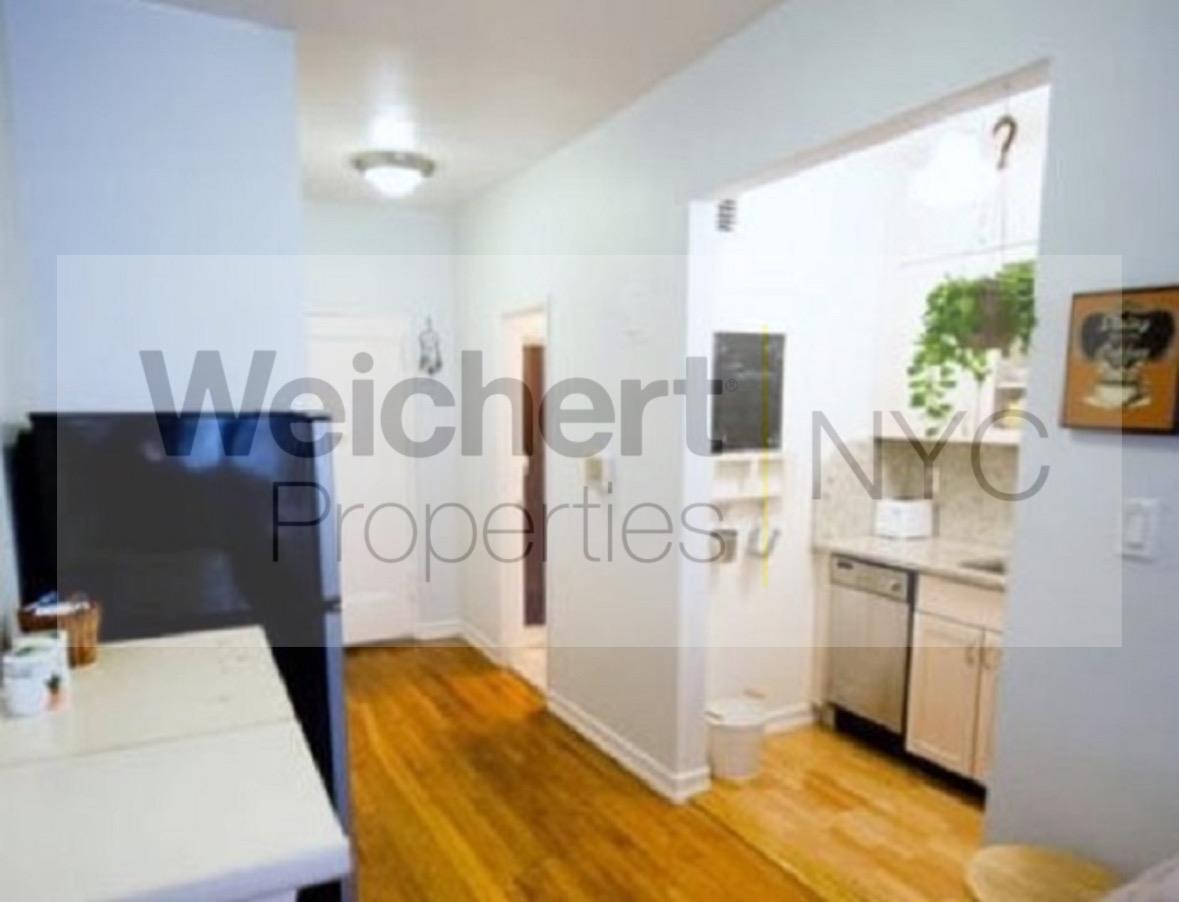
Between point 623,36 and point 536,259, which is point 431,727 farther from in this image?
point 623,36

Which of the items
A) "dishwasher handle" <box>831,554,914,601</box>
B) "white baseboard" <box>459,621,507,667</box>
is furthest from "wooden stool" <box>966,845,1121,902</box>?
"white baseboard" <box>459,621,507,667</box>

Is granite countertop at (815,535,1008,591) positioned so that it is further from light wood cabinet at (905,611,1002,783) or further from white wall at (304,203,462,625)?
white wall at (304,203,462,625)

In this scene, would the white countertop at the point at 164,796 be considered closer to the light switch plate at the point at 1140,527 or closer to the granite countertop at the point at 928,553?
the light switch plate at the point at 1140,527

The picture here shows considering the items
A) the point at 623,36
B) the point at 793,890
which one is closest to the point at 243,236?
the point at 623,36

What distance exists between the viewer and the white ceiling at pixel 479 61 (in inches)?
88.7

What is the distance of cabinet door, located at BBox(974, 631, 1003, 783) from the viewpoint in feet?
9.45

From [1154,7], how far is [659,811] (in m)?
2.78

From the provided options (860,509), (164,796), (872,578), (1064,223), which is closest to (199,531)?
(164,796)

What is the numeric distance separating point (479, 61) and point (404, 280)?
2.27m

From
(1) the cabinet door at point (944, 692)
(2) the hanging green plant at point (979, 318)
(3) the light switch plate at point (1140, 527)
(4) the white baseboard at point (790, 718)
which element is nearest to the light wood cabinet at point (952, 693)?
(1) the cabinet door at point (944, 692)

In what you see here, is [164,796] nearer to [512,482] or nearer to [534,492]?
[512,482]

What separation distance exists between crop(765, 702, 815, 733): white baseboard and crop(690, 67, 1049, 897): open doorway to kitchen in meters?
0.01

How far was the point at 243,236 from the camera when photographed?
2.34m

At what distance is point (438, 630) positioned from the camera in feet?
16.5
